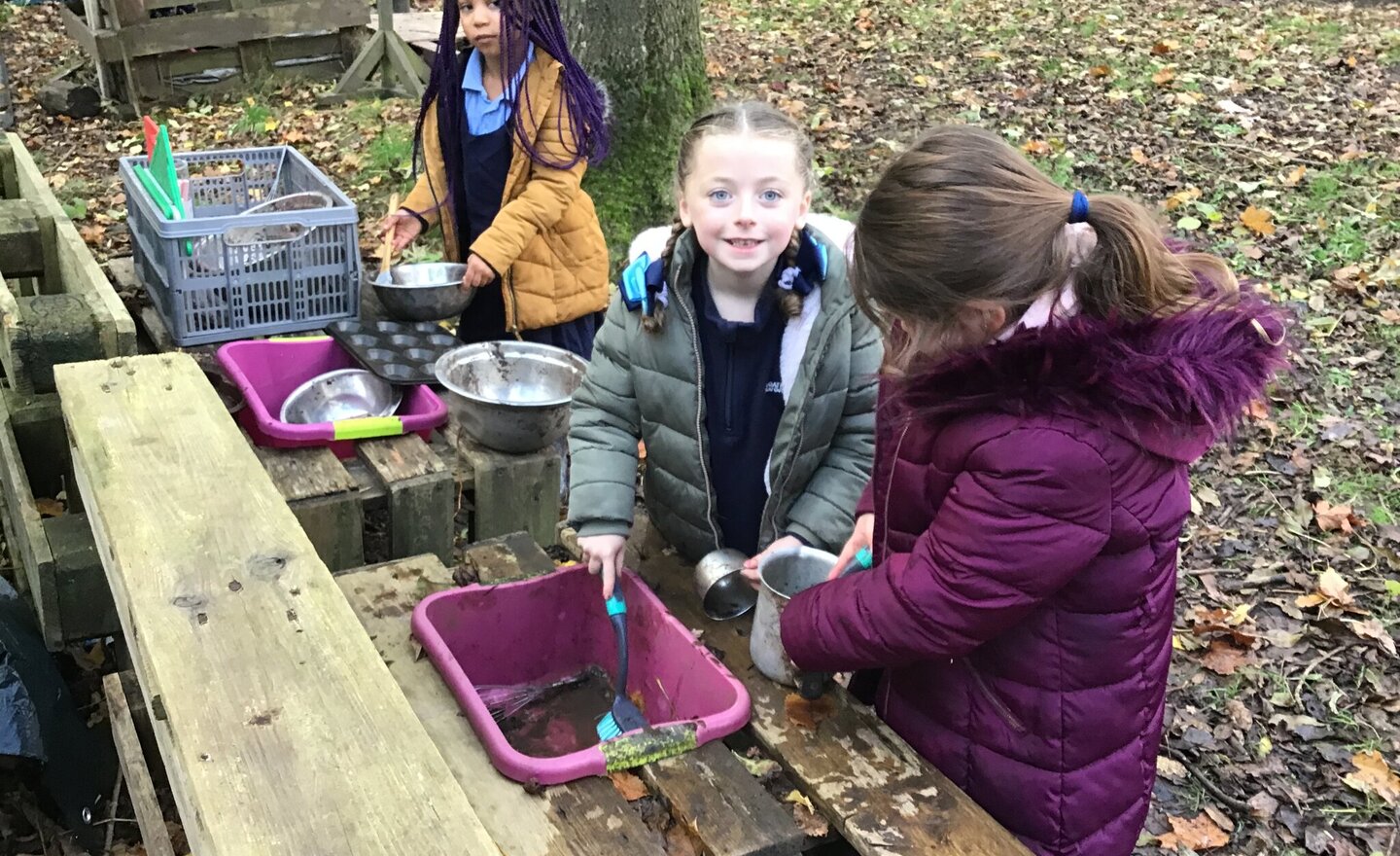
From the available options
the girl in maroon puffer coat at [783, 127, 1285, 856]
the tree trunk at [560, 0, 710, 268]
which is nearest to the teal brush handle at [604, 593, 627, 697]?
the girl in maroon puffer coat at [783, 127, 1285, 856]

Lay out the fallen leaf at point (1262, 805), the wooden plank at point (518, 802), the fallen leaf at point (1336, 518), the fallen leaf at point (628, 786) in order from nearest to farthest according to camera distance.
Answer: the wooden plank at point (518, 802) → the fallen leaf at point (628, 786) → the fallen leaf at point (1262, 805) → the fallen leaf at point (1336, 518)

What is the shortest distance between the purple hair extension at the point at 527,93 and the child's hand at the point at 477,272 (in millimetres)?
358

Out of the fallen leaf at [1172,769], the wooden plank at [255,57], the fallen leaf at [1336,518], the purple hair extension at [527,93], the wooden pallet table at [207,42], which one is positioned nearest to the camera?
the fallen leaf at [1172,769]

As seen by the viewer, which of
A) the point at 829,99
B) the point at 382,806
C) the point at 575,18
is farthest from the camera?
the point at 829,99

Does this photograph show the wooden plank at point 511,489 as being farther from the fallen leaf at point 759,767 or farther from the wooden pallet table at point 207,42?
the wooden pallet table at point 207,42

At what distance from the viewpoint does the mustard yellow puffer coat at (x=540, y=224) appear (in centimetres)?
366

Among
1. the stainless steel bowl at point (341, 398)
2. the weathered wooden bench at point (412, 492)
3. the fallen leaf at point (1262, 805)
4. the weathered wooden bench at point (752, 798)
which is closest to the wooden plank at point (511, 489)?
the weathered wooden bench at point (412, 492)

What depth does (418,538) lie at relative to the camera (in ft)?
10.2

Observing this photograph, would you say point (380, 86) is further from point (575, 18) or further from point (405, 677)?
point (405, 677)

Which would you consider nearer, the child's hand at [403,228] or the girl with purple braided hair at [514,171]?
the girl with purple braided hair at [514,171]

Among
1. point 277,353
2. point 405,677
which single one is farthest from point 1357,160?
point 405,677

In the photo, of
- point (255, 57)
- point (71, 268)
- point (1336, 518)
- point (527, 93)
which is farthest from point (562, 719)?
point (255, 57)

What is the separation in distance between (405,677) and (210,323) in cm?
182

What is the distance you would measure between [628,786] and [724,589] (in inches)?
23.2
